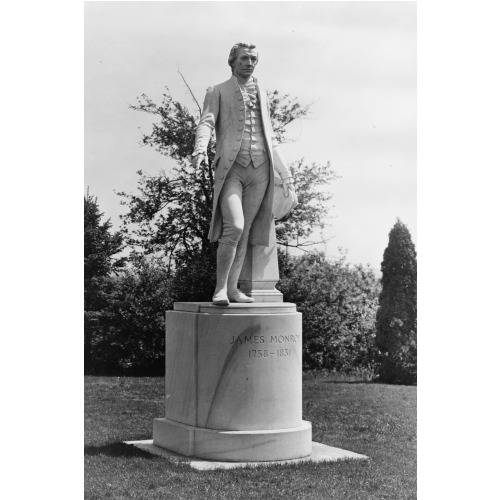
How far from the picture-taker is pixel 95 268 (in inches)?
648

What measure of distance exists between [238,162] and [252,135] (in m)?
0.31

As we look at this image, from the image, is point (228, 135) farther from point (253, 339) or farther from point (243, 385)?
point (243, 385)

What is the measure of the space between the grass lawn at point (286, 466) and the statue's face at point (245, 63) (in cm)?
388

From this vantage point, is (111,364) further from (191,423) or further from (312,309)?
(191,423)

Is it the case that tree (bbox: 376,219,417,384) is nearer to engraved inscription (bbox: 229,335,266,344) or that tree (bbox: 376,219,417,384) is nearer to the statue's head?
the statue's head

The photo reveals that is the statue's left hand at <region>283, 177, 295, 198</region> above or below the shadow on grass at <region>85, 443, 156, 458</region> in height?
above

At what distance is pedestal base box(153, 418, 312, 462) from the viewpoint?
307 inches

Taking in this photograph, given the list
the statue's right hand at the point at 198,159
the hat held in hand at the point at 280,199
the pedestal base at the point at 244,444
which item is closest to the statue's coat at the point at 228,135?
the statue's right hand at the point at 198,159

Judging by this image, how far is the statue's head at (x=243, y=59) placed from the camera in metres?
8.34

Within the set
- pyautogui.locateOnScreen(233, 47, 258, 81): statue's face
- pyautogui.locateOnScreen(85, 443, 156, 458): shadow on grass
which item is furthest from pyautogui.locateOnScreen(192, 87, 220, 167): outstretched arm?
pyautogui.locateOnScreen(85, 443, 156, 458): shadow on grass

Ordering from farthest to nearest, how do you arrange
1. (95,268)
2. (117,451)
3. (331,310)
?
(331,310) < (95,268) < (117,451)

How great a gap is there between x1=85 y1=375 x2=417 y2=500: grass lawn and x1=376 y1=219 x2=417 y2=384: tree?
1.94 meters

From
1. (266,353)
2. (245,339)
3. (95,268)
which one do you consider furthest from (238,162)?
(95,268)

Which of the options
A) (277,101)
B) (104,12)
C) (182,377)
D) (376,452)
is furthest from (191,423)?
(277,101)
